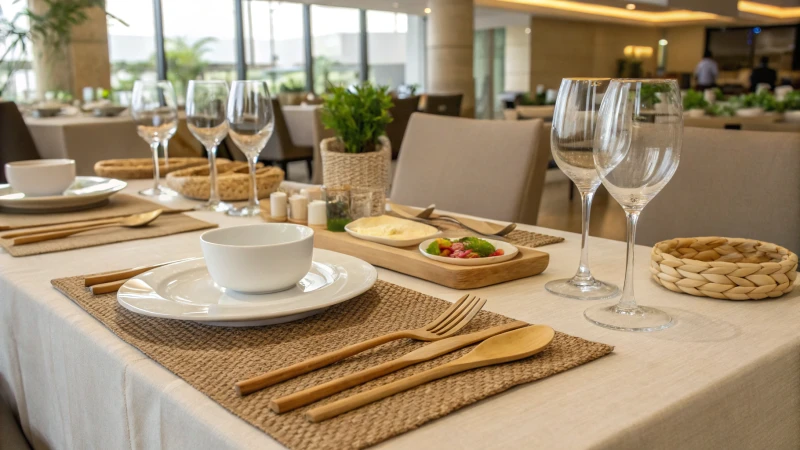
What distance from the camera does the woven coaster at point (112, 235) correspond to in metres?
1.07

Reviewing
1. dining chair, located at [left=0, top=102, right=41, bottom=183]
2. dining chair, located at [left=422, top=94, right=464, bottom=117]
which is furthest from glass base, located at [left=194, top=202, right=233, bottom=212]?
dining chair, located at [left=422, top=94, right=464, bottom=117]

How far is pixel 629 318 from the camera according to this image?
0.74 meters

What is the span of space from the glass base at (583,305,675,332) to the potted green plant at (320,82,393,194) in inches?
26.5

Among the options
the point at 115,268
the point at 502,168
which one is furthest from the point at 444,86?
the point at 115,268

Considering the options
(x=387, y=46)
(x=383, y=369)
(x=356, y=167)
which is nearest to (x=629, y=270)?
(x=383, y=369)

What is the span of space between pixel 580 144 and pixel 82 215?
96 cm

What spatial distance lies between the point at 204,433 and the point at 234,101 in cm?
87

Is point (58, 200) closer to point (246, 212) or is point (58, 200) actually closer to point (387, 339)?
point (246, 212)

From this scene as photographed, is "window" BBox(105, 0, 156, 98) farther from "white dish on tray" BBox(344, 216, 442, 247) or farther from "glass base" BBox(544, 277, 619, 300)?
"glass base" BBox(544, 277, 619, 300)

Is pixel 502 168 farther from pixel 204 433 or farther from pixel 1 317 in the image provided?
pixel 204 433

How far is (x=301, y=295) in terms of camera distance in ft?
2.46

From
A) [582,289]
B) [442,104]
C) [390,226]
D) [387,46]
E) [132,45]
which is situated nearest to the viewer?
[582,289]

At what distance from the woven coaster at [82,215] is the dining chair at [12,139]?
151 centimetres

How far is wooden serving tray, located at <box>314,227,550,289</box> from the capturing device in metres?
0.86
